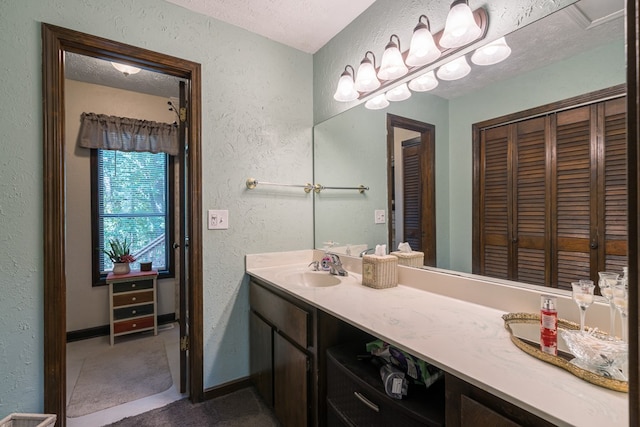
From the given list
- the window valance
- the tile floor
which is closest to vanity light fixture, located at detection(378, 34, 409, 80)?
the tile floor

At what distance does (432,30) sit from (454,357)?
1.40 m

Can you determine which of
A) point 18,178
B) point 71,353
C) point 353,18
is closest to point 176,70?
point 18,178

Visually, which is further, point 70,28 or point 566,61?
point 70,28

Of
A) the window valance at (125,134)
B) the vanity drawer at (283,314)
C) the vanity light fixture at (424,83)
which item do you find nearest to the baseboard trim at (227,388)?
the vanity drawer at (283,314)

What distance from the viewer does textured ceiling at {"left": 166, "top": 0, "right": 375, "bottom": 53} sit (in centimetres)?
169

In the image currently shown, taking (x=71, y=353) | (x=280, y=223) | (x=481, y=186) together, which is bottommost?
(x=71, y=353)

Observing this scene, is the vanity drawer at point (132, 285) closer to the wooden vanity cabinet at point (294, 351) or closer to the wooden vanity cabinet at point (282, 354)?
the wooden vanity cabinet at point (282, 354)

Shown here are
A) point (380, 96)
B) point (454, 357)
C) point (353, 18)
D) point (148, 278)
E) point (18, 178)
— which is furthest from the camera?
point (148, 278)

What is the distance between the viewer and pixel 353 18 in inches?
72.5

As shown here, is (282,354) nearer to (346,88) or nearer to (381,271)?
(381,271)

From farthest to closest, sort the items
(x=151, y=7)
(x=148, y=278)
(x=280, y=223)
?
(x=148, y=278) < (x=280, y=223) < (x=151, y=7)

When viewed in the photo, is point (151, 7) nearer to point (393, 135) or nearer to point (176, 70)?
point (176, 70)

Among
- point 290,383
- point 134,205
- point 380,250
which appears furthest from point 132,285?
point 380,250

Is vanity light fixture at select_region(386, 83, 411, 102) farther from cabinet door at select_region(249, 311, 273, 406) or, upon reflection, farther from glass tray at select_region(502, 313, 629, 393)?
cabinet door at select_region(249, 311, 273, 406)
